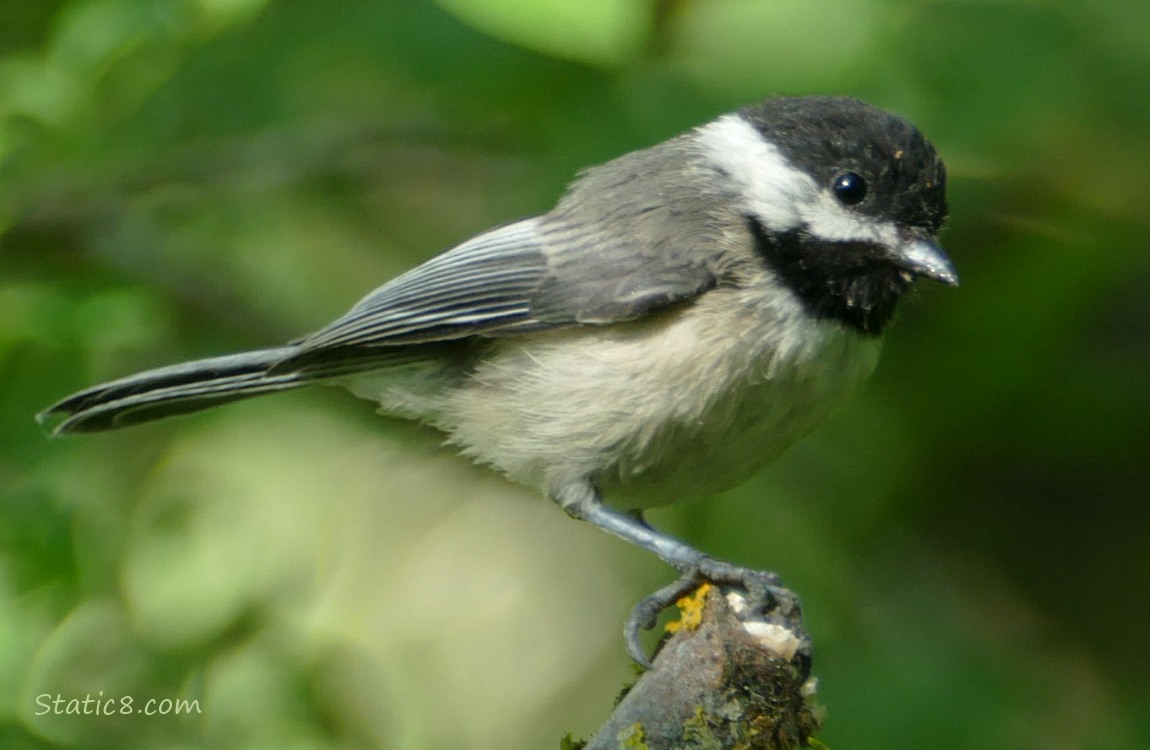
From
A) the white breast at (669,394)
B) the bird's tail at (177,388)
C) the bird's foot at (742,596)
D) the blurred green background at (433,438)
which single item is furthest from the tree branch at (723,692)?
the bird's tail at (177,388)

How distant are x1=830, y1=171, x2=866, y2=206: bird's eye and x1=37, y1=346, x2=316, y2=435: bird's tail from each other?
1085mm

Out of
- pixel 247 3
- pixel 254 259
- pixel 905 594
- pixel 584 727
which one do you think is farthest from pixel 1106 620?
pixel 247 3

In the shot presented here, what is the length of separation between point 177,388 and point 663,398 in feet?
3.44

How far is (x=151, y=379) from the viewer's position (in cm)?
240

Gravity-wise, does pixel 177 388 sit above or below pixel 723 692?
above

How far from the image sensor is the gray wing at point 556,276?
2.06 m

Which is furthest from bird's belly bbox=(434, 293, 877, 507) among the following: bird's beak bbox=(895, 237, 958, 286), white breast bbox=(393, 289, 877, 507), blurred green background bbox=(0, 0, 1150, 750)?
blurred green background bbox=(0, 0, 1150, 750)

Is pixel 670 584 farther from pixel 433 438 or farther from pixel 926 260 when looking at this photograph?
pixel 433 438

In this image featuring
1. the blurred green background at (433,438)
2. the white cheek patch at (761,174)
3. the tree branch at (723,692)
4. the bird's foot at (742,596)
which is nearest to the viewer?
the tree branch at (723,692)

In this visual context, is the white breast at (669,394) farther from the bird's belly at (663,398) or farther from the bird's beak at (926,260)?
the bird's beak at (926,260)

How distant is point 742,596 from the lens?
5.43 ft

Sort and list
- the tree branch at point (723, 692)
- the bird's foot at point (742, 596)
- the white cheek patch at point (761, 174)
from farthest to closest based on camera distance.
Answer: the white cheek patch at point (761, 174)
the bird's foot at point (742, 596)
the tree branch at point (723, 692)

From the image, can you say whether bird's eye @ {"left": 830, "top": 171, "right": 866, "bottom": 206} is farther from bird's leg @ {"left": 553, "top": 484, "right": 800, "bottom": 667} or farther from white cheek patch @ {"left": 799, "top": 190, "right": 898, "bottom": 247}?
bird's leg @ {"left": 553, "top": 484, "right": 800, "bottom": 667}

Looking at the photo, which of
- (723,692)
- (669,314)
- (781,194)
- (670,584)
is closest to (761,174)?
(781,194)
